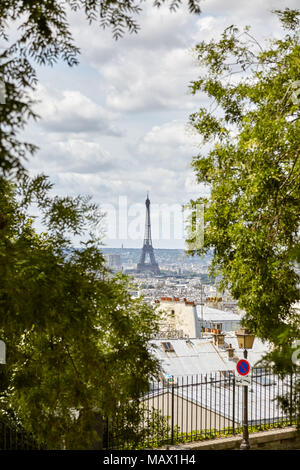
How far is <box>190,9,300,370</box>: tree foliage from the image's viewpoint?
20.9 feet

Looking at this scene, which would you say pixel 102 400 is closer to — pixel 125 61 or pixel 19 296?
pixel 19 296

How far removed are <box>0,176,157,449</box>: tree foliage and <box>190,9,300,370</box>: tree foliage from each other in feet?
4.55

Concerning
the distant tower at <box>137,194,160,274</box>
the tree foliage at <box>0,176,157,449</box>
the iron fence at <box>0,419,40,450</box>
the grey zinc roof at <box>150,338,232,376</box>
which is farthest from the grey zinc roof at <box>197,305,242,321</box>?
the tree foliage at <box>0,176,157,449</box>

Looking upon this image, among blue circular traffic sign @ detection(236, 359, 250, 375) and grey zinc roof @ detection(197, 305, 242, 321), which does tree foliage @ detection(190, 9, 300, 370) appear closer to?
blue circular traffic sign @ detection(236, 359, 250, 375)

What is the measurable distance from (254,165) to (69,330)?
11.0 ft

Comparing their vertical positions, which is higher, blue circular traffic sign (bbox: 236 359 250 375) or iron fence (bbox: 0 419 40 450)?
blue circular traffic sign (bbox: 236 359 250 375)

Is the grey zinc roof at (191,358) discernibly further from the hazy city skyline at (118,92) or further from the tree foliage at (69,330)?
the tree foliage at (69,330)

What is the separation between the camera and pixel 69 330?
13.7 ft

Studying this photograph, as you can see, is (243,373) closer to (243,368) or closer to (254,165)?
(243,368)

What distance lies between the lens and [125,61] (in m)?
5.45

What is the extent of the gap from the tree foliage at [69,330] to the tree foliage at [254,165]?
54.7 inches

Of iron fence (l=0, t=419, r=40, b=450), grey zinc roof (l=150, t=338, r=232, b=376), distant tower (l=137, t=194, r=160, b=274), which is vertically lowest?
iron fence (l=0, t=419, r=40, b=450)

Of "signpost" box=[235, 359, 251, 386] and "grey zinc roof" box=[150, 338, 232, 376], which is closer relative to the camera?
"signpost" box=[235, 359, 251, 386]

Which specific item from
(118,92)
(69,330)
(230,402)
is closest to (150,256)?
(230,402)
